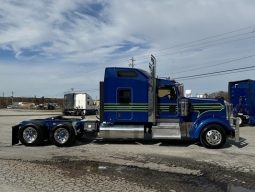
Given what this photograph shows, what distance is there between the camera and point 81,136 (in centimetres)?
1755

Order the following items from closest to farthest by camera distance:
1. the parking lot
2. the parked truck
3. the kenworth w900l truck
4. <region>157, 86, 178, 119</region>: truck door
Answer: the parking lot < the kenworth w900l truck < <region>157, 86, 178, 119</region>: truck door < the parked truck

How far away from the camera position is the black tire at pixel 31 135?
16344 millimetres

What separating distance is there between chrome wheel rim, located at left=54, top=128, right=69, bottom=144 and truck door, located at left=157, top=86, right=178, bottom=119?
373 centimetres

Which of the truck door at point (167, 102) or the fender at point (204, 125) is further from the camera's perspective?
the truck door at point (167, 102)

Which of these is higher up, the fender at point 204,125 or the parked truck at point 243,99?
the parked truck at point 243,99

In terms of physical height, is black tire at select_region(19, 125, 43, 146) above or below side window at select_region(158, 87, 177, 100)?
below

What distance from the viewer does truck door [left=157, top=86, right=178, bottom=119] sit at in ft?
55.0

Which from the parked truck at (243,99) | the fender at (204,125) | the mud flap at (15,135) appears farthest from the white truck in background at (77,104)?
the fender at (204,125)

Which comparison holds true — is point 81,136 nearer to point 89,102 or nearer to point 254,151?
point 254,151

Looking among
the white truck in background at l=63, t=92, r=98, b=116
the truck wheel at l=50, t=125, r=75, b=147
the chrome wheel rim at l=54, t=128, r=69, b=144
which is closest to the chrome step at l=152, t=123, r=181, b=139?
the truck wheel at l=50, t=125, r=75, b=147

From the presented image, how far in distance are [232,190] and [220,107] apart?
25.4 feet

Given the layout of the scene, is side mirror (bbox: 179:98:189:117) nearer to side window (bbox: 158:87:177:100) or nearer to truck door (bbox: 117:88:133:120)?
side window (bbox: 158:87:177:100)

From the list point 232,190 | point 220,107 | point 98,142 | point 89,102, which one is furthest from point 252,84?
point 89,102

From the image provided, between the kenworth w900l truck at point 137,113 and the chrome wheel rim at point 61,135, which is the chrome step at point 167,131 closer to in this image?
the kenworth w900l truck at point 137,113
